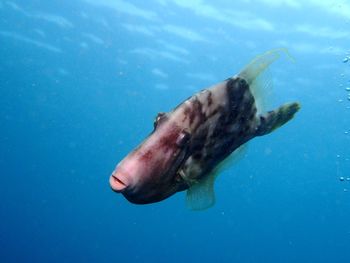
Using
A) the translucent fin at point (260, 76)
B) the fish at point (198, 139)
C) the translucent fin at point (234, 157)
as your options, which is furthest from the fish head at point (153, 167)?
the translucent fin at point (260, 76)

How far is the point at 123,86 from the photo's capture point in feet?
134

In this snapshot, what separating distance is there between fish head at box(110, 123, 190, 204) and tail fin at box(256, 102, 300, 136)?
938 mm

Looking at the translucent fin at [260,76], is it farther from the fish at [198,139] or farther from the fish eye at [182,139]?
the fish eye at [182,139]

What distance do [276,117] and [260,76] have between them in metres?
0.43

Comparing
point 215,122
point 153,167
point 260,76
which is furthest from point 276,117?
point 153,167

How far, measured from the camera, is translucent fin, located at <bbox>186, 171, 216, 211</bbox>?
133 inches

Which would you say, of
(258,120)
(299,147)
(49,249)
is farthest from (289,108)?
(49,249)

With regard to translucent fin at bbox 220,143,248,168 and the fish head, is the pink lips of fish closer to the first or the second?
the fish head

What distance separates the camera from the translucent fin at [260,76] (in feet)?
10.9

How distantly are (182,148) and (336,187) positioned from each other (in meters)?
64.5

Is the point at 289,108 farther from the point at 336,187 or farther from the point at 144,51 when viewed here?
the point at 336,187

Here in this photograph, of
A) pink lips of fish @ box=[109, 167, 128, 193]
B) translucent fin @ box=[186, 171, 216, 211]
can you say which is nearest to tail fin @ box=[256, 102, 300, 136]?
translucent fin @ box=[186, 171, 216, 211]

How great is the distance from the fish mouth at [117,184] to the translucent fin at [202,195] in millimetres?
862

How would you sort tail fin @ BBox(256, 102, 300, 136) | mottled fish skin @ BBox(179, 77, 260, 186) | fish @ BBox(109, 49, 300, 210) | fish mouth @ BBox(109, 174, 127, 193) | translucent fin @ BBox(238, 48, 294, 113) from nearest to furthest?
fish mouth @ BBox(109, 174, 127, 193)
fish @ BBox(109, 49, 300, 210)
mottled fish skin @ BBox(179, 77, 260, 186)
translucent fin @ BBox(238, 48, 294, 113)
tail fin @ BBox(256, 102, 300, 136)
